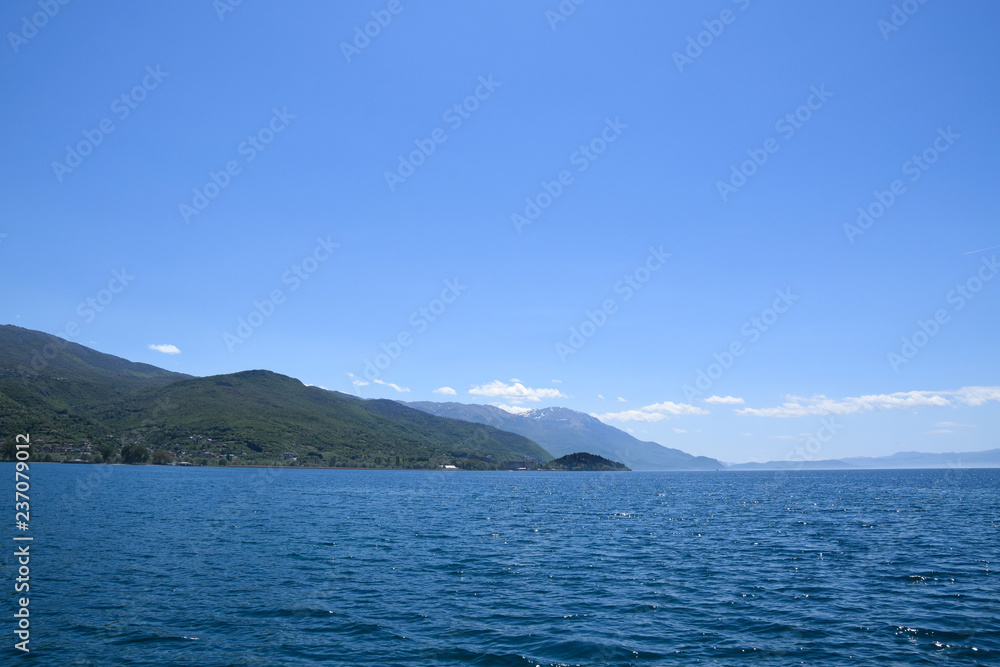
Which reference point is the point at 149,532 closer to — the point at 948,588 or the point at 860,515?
the point at 948,588

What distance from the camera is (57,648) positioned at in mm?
24859

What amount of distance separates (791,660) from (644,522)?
185 ft

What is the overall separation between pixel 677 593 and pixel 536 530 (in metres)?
33.6

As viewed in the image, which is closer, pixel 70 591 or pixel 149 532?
pixel 70 591

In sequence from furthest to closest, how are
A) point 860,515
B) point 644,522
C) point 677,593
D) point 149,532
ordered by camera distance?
point 860,515
point 644,522
point 149,532
point 677,593

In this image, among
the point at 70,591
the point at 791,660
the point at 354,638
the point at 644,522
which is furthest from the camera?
the point at 644,522

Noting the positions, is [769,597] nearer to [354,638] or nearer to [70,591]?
[354,638]

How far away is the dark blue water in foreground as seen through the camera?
2542 centimetres

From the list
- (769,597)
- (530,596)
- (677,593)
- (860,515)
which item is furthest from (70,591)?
(860,515)

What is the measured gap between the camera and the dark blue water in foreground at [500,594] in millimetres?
25422

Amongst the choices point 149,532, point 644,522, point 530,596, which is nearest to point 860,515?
point 644,522

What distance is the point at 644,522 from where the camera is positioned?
3091 inches

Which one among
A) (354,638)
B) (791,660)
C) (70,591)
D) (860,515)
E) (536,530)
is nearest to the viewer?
(791,660)

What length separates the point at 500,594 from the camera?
118 feet
